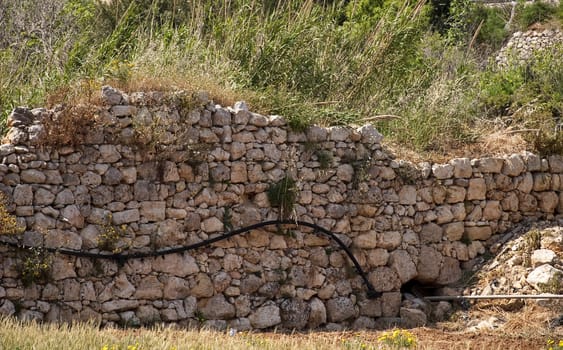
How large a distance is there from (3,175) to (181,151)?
200 cm

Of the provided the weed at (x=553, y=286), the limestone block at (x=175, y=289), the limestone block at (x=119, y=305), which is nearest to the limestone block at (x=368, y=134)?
the weed at (x=553, y=286)

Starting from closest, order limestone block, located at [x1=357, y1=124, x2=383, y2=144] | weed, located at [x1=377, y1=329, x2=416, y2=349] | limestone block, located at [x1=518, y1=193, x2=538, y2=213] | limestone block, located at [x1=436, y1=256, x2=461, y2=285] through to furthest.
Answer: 1. weed, located at [x1=377, y1=329, x2=416, y2=349]
2. limestone block, located at [x1=357, y1=124, x2=383, y2=144]
3. limestone block, located at [x1=436, y1=256, x2=461, y2=285]
4. limestone block, located at [x1=518, y1=193, x2=538, y2=213]

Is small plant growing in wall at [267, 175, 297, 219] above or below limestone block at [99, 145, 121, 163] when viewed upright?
below

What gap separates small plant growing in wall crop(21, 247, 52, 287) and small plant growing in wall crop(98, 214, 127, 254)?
613 mm

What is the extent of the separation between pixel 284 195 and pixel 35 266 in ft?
10.0

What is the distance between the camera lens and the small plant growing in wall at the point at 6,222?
9.00 meters

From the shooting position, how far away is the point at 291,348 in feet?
25.7

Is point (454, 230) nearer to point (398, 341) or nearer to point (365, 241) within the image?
point (365, 241)

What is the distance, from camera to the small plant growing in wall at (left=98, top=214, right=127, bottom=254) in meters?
9.64

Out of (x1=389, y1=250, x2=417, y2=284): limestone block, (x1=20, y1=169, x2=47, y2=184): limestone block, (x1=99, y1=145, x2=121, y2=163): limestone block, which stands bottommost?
(x1=389, y1=250, x2=417, y2=284): limestone block

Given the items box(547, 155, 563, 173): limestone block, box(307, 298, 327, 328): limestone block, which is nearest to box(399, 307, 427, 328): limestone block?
box(307, 298, 327, 328): limestone block

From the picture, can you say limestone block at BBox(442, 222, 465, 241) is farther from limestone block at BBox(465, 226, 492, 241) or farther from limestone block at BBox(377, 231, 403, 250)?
limestone block at BBox(377, 231, 403, 250)

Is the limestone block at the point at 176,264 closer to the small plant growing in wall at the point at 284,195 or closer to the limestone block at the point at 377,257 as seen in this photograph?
the small plant growing in wall at the point at 284,195

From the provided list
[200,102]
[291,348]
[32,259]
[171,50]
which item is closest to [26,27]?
[171,50]
